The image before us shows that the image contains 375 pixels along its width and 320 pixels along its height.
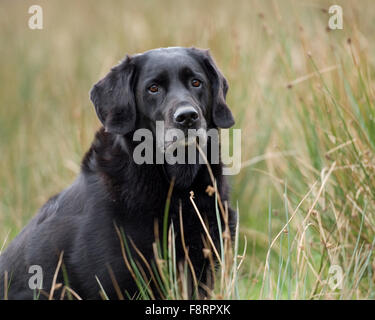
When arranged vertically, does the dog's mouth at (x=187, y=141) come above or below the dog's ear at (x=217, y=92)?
below

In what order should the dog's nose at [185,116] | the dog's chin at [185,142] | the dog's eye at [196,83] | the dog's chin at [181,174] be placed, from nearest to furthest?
1. the dog's nose at [185,116]
2. the dog's chin at [185,142]
3. the dog's chin at [181,174]
4. the dog's eye at [196,83]

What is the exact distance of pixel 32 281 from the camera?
3.28 m

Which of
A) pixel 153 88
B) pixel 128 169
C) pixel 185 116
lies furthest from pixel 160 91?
pixel 128 169

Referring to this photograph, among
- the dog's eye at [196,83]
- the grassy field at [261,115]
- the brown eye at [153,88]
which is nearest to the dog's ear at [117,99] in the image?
the brown eye at [153,88]

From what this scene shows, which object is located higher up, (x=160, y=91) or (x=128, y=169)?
(x=160, y=91)

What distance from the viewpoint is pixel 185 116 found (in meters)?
3.18

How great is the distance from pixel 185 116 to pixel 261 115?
2263mm

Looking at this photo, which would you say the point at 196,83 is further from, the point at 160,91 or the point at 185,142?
the point at 185,142

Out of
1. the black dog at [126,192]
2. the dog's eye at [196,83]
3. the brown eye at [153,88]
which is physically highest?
the dog's eye at [196,83]

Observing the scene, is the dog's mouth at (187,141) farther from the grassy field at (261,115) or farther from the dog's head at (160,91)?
the grassy field at (261,115)

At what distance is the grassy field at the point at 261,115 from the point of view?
3557 mm

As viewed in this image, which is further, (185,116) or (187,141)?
(187,141)

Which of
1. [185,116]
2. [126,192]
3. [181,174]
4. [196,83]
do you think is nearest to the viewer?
[185,116]

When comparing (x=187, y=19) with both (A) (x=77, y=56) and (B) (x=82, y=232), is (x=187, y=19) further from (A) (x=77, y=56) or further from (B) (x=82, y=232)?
(B) (x=82, y=232)
